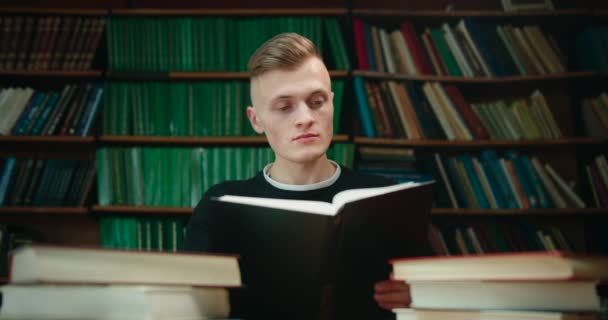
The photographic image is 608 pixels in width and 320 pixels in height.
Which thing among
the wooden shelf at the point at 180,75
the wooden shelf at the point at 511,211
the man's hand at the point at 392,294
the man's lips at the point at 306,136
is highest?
the wooden shelf at the point at 180,75

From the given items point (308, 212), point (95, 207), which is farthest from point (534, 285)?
point (95, 207)

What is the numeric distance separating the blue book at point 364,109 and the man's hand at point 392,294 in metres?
1.67

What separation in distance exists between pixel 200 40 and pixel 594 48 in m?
2.01

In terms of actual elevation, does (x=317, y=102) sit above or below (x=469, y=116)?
below

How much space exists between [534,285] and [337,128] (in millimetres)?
1979

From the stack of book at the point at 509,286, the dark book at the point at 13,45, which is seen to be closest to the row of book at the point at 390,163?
the dark book at the point at 13,45

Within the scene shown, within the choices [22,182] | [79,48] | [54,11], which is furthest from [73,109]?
[54,11]

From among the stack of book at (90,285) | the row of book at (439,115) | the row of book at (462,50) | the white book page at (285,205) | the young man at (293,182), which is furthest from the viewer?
the row of book at (462,50)

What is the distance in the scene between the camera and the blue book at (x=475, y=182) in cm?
262

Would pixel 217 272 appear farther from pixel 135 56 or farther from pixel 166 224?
pixel 135 56

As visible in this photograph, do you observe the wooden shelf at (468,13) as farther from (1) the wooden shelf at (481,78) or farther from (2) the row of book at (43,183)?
(2) the row of book at (43,183)

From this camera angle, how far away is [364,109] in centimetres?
262

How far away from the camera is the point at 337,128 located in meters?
2.64

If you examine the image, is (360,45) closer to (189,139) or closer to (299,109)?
(189,139)
